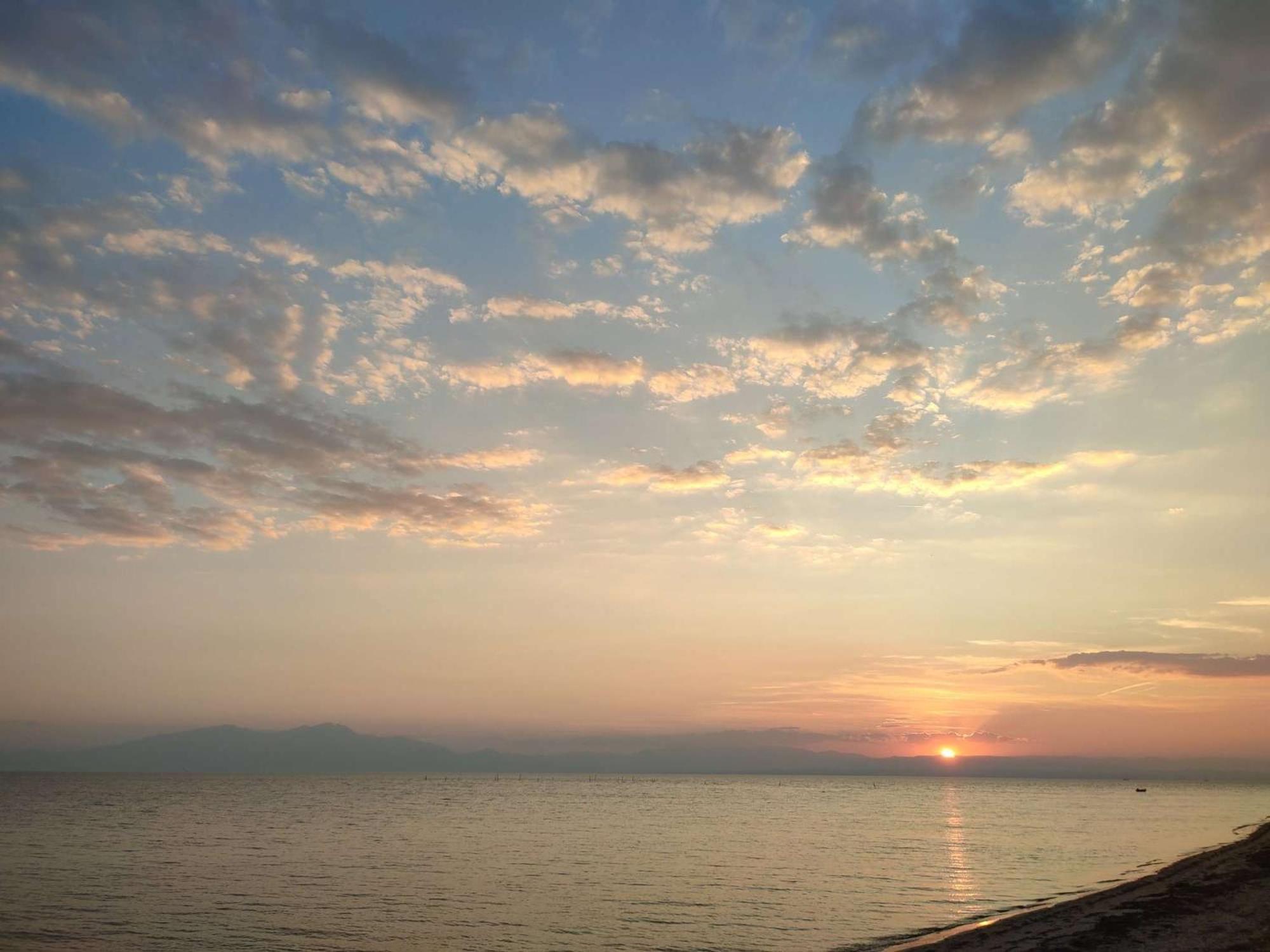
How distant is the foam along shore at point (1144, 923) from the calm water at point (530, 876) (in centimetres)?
436

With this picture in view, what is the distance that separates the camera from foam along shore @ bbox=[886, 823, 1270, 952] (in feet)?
95.4

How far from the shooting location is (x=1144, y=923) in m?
33.0

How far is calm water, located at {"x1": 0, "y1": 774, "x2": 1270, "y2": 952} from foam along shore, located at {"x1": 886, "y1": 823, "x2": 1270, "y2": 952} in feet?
14.3

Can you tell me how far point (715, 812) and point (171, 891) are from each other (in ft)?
330

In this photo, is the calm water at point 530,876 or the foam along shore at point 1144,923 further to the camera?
the calm water at point 530,876

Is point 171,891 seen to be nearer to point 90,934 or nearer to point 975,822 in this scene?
point 90,934

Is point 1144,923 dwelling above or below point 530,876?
above

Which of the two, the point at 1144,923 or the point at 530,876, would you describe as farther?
the point at 530,876

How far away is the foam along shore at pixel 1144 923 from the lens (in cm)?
2908

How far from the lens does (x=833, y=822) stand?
110938 mm

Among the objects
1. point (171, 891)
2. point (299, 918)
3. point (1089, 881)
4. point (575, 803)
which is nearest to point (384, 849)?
point (171, 891)

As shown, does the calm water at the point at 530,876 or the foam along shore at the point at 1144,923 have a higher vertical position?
the foam along shore at the point at 1144,923

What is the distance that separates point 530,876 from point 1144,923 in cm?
3543

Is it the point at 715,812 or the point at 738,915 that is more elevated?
the point at 738,915
